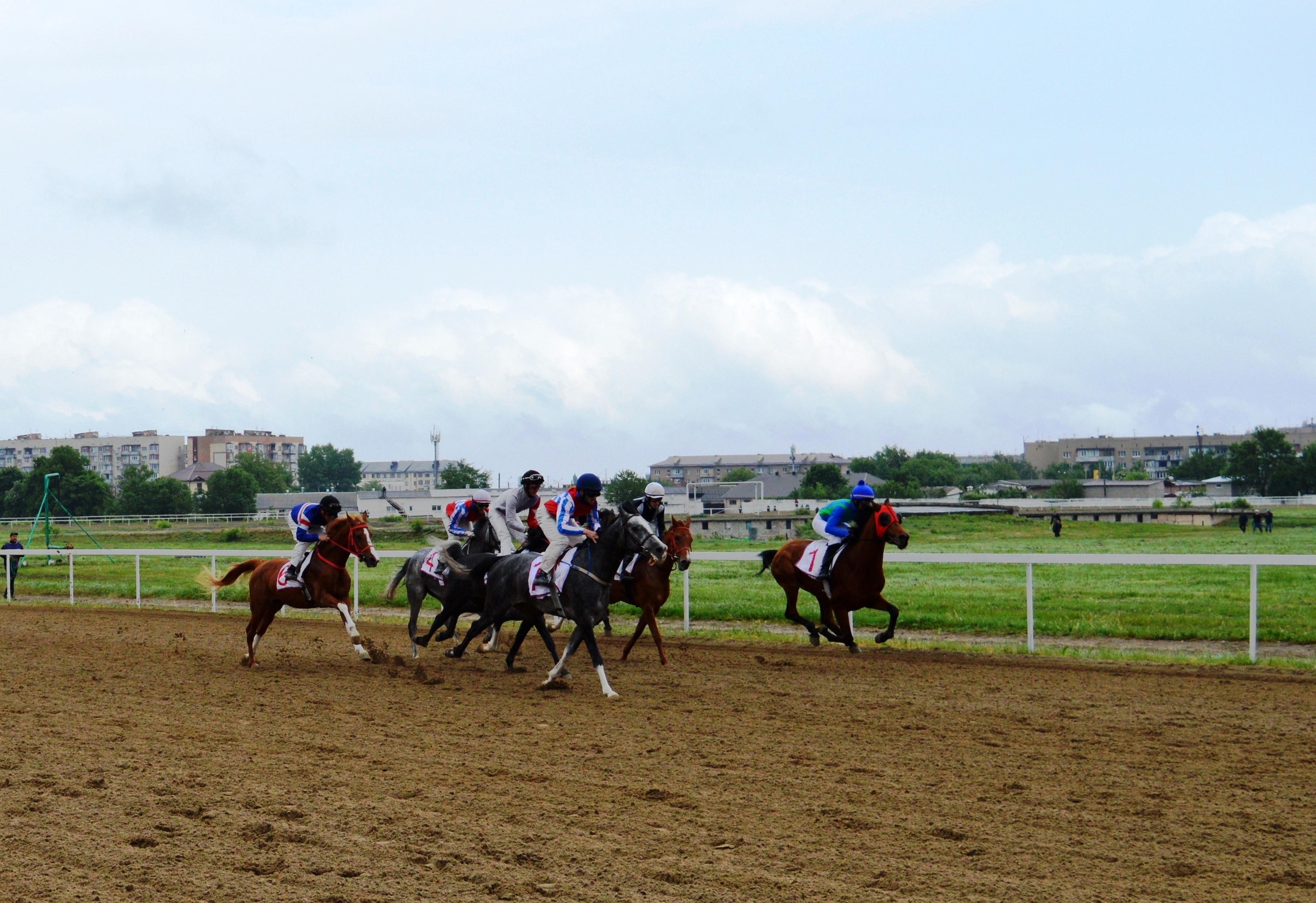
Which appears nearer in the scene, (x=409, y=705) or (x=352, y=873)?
(x=352, y=873)

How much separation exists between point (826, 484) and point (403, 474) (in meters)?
125

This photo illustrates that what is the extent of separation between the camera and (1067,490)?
9244 centimetres

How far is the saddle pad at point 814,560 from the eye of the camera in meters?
10.8

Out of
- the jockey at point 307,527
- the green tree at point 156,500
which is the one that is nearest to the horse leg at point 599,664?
the jockey at point 307,527

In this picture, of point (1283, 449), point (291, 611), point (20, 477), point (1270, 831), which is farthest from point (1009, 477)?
point (1270, 831)

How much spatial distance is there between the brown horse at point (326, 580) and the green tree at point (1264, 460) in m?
89.8

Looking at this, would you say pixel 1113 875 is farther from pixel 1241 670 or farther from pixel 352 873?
pixel 1241 670

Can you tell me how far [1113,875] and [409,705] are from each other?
531 centimetres

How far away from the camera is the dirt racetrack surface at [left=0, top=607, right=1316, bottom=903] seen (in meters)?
4.30

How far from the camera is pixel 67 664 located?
11008 millimetres

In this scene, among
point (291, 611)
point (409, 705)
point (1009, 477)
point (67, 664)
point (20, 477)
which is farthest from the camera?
point (1009, 477)

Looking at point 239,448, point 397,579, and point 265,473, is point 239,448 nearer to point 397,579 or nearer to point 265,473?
point 265,473

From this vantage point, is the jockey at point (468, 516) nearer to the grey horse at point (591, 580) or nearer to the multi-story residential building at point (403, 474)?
the grey horse at point (591, 580)

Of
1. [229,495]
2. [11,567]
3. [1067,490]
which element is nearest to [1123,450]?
[1067,490]
